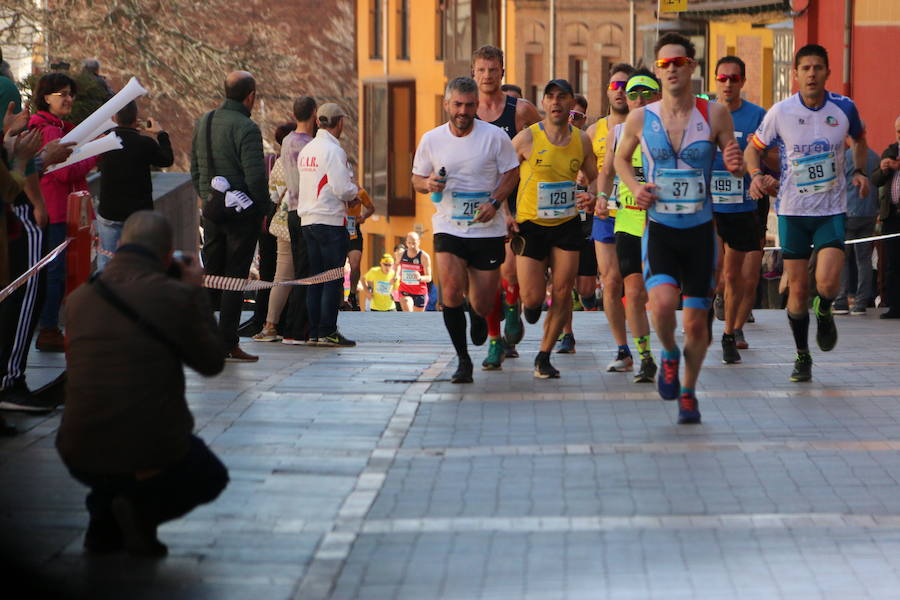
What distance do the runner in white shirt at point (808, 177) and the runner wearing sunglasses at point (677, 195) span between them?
153 centimetres

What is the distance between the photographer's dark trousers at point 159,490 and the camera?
21.6 feet

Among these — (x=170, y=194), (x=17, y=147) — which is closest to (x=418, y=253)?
(x=170, y=194)

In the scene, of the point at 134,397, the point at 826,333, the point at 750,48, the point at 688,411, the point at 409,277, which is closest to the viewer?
the point at 134,397

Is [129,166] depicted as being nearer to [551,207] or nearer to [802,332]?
[551,207]

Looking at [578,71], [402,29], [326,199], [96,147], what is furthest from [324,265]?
[402,29]

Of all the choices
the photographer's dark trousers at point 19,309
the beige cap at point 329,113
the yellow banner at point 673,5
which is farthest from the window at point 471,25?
the photographer's dark trousers at point 19,309

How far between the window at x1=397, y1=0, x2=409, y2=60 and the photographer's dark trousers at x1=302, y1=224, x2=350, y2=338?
34.8 meters

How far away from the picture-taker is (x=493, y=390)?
36.7ft

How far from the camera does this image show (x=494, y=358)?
1238cm

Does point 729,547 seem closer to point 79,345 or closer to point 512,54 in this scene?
point 79,345

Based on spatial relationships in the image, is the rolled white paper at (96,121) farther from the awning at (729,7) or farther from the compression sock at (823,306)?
the awning at (729,7)

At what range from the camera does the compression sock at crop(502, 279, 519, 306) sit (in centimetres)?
1291

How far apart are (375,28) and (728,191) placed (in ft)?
127

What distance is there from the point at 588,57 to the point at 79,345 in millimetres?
40920
